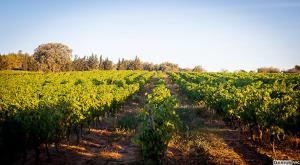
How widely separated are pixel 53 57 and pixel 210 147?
86717mm

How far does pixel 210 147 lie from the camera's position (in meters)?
13.3

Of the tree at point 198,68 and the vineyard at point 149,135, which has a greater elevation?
the tree at point 198,68

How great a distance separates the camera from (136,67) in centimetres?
12119

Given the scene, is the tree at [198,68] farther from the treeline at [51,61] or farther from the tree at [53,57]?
the tree at [53,57]

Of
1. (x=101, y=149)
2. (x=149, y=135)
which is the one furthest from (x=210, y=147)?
(x=101, y=149)

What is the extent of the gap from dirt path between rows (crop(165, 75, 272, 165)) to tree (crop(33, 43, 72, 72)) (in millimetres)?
80807

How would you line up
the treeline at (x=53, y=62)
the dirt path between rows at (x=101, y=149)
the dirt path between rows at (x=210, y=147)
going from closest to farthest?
the dirt path between rows at (x=210, y=147) < the dirt path between rows at (x=101, y=149) < the treeline at (x=53, y=62)

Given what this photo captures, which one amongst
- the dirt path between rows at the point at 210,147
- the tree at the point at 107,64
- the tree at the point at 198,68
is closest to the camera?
the dirt path between rows at the point at 210,147

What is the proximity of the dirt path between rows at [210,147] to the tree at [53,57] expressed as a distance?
265 feet

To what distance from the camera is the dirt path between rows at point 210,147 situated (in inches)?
458

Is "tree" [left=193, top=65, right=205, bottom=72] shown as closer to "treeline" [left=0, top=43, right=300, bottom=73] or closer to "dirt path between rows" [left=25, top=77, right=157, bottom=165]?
"treeline" [left=0, top=43, right=300, bottom=73]

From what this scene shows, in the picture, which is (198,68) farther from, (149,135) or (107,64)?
(149,135)

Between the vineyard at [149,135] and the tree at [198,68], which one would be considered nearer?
the vineyard at [149,135]

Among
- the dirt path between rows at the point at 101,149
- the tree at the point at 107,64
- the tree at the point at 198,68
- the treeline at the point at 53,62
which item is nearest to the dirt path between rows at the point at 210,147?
the dirt path between rows at the point at 101,149
